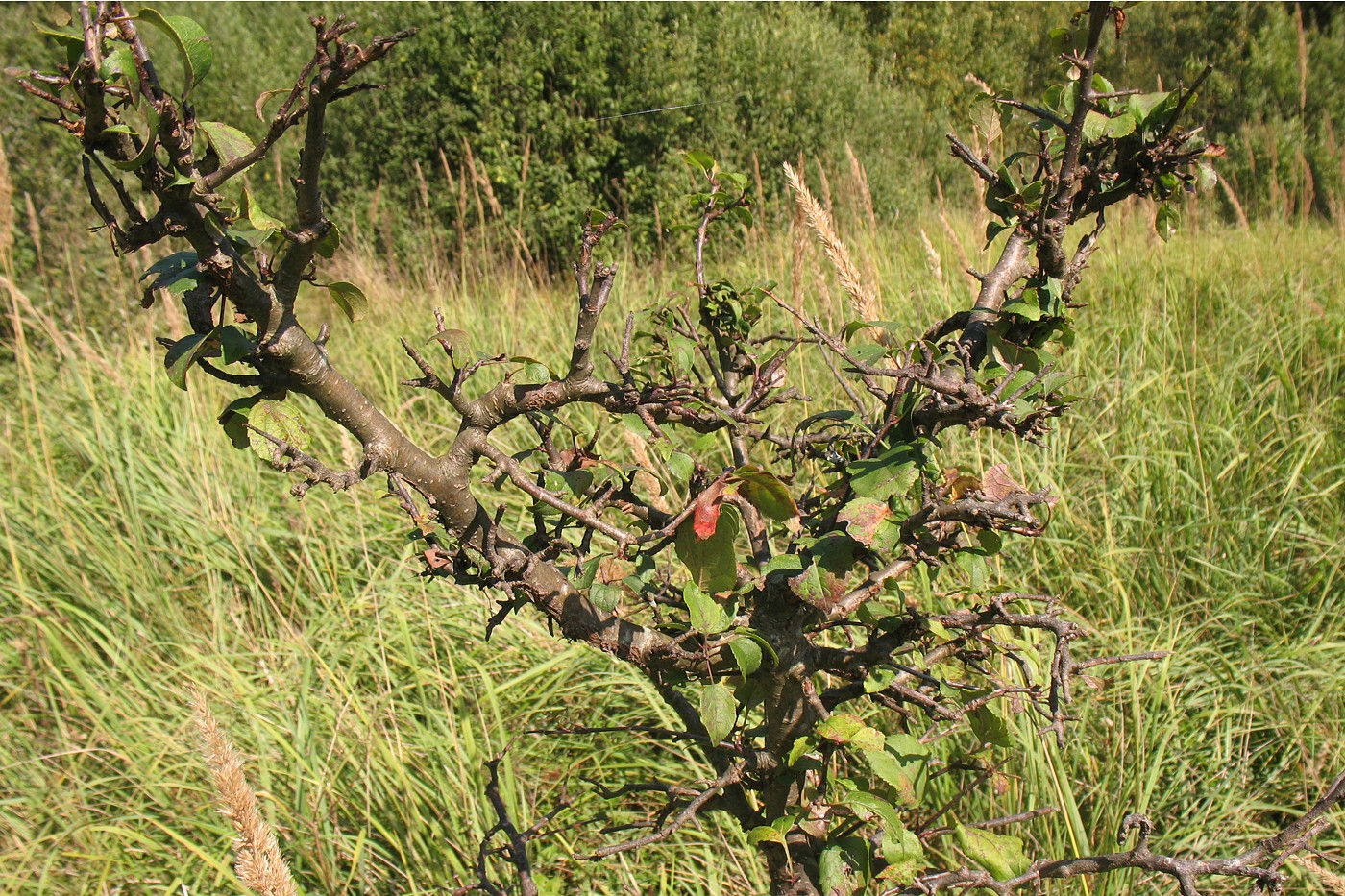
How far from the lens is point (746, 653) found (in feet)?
2.68

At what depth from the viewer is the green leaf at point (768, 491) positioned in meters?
0.73

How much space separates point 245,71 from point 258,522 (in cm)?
665

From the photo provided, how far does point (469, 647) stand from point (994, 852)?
1707 mm

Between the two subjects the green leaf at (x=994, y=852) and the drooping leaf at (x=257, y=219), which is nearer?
the drooping leaf at (x=257, y=219)

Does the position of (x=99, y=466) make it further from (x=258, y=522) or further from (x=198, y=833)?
(x=198, y=833)

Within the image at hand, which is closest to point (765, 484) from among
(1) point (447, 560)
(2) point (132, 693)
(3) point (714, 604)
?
(3) point (714, 604)

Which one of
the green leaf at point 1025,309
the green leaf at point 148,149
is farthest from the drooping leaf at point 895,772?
the green leaf at point 148,149

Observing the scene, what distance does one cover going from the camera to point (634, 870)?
1.86m

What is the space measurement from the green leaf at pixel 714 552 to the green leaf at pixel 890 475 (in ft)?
0.40

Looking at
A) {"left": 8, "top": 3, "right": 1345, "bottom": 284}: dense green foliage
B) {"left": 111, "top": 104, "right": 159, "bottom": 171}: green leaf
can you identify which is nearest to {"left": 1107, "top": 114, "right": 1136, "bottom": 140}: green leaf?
{"left": 111, "top": 104, "right": 159, "bottom": 171}: green leaf

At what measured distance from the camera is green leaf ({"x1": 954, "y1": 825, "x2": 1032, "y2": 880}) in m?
0.97

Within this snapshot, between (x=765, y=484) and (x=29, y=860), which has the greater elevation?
(x=765, y=484)

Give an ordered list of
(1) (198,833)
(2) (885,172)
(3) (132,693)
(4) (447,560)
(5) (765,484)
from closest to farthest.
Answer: (5) (765,484), (4) (447,560), (1) (198,833), (3) (132,693), (2) (885,172)

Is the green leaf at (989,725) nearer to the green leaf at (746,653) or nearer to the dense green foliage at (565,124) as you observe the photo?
the green leaf at (746,653)
